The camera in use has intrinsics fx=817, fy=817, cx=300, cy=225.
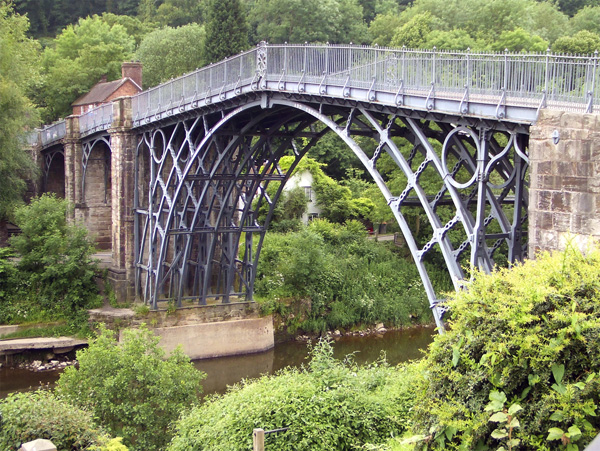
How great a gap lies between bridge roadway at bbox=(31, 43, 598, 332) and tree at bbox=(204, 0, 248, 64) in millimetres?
11729

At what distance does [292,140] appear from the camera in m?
27.7

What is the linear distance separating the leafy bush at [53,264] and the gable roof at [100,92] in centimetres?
1850

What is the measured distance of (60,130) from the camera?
41.7 meters

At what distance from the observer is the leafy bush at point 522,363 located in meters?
7.21

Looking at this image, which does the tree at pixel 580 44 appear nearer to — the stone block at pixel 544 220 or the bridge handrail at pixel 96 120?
the bridge handrail at pixel 96 120

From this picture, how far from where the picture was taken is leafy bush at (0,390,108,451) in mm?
13102

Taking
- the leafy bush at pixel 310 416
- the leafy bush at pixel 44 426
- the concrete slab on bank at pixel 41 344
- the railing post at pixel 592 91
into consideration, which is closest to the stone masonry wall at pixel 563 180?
the railing post at pixel 592 91

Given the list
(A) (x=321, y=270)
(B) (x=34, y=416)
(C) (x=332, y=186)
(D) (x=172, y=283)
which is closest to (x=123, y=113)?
(D) (x=172, y=283)

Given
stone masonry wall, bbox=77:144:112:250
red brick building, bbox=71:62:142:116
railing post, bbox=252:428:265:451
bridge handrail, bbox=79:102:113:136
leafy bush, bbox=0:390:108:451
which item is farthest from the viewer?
red brick building, bbox=71:62:142:116

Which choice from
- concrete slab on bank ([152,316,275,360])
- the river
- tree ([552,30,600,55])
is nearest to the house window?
the river

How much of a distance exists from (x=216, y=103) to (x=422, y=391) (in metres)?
18.2

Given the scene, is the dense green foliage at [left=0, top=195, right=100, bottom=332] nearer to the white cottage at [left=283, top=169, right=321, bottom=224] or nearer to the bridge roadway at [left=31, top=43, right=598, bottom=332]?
the bridge roadway at [left=31, top=43, right=598, bottom=332]

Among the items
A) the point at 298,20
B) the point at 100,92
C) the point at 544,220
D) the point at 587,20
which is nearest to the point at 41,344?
the point at 544,220

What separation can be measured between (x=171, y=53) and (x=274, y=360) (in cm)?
3291
